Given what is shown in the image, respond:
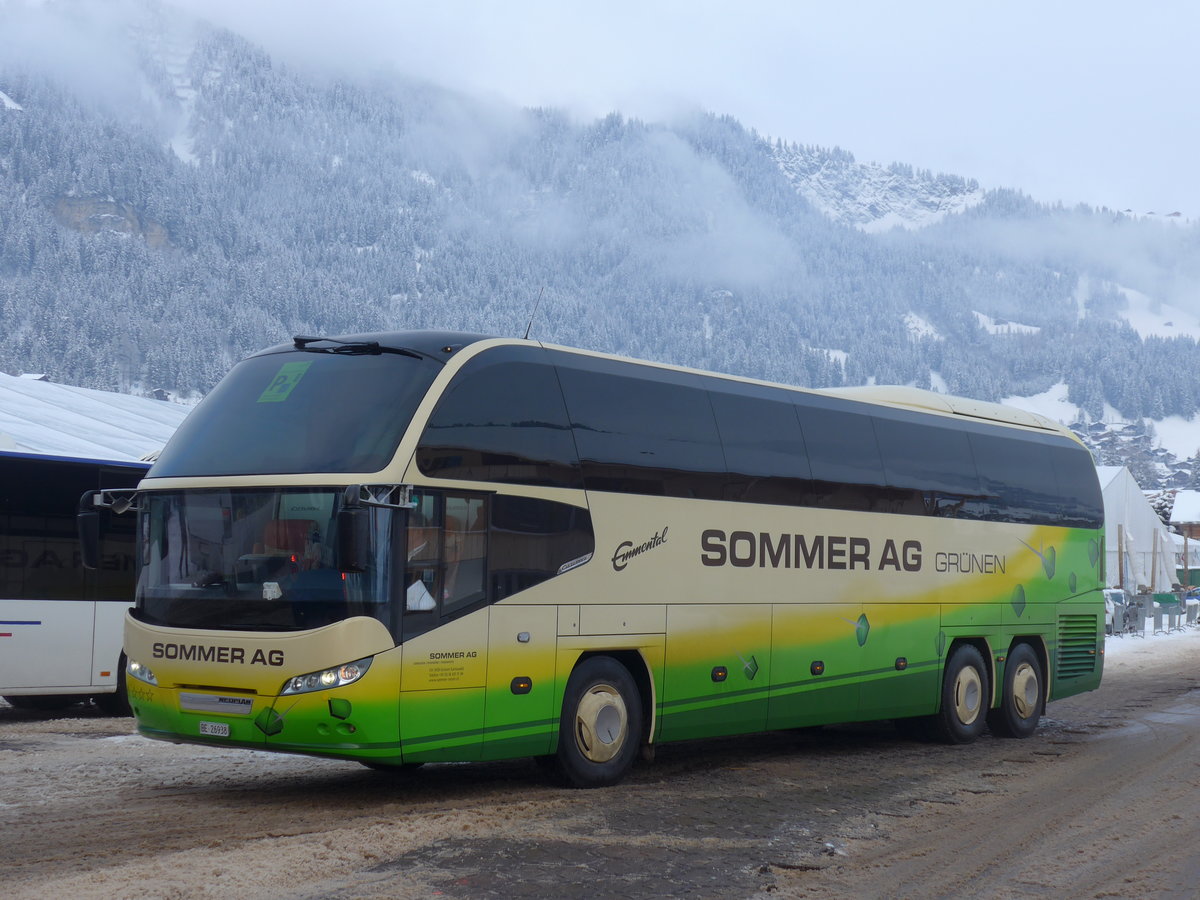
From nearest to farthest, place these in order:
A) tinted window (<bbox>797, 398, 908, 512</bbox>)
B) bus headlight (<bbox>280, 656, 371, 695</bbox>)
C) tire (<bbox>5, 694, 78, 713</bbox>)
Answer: bus headlight (<bbox>280, 656, 371, 695</bbox>) → tinted window (<bbox>797, 398, 908, 512</bbox>) → tire (<bbox>5, 694, 78, 713</bbox>)

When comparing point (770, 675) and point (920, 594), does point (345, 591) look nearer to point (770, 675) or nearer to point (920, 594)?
point (770, 675)

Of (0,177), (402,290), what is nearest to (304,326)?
(402,290)

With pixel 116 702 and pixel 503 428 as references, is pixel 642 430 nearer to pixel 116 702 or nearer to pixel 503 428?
pixel 503 428

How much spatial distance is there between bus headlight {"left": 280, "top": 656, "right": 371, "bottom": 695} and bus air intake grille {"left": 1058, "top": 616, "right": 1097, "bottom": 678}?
33.0 ft

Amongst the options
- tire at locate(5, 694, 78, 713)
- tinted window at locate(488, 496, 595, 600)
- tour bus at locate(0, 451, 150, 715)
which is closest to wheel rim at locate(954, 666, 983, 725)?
tinted window at locate(488, 496, 595, 600)

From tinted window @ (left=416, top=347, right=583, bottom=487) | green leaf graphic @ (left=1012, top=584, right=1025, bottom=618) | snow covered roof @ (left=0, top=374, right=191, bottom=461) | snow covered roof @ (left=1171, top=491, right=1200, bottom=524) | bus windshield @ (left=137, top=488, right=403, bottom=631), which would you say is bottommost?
green leaf graphic @ (left=1012, top=584, right=1025, bottom=618)

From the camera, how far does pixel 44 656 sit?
47.4 ft

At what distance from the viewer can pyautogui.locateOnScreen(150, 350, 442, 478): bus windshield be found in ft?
29.1

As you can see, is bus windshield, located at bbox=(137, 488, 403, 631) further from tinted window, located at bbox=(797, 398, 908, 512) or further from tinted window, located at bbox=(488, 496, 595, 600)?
tinted window, located at bbox=(797, 398, 908, 512)

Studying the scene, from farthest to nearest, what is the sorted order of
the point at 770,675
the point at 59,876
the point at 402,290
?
the point at 402,290 → the point at 770,675 → the point at 59,876

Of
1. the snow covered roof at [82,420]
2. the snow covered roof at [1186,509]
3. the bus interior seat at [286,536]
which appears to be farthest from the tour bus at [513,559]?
the snow covered roof at [1186,509]

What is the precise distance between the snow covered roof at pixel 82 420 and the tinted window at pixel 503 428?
15.7m

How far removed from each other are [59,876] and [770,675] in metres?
6.47

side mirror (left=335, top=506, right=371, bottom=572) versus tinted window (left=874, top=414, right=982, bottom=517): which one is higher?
tinted window (left=874, top=414, right=982, bottom=517)
